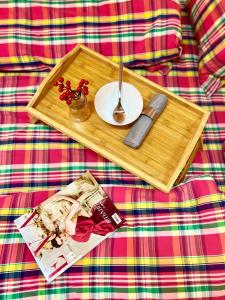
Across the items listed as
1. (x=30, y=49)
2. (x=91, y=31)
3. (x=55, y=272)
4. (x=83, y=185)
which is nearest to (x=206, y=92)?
(x=91, y=31)

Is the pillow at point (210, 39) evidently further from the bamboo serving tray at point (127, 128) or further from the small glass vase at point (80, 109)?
the small glass vase at point (80, 109)

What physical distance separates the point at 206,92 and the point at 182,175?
44 cm

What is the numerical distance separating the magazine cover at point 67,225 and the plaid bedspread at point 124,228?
29 mm

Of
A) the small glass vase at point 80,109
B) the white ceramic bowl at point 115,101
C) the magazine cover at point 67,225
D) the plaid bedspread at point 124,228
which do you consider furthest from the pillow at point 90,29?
the magazine cover at point 67,225

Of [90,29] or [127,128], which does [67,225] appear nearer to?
[127,128]

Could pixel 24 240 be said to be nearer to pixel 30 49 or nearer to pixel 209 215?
pixel 209 215

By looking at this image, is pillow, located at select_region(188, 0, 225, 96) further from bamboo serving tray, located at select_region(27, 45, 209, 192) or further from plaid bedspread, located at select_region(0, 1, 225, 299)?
bamboo serving tray, located at select_region(27, 45, 209, 192)

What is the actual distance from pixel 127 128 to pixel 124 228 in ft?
1.27

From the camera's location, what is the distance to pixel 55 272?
1.06 m

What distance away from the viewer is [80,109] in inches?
48.5

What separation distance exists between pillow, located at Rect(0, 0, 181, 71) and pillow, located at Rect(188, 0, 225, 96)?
10cm

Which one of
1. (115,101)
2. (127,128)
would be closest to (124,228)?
(127,128)

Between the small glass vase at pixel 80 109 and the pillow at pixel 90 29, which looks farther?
the pillow at pixel 90 29

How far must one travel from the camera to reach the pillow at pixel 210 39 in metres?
1.36
